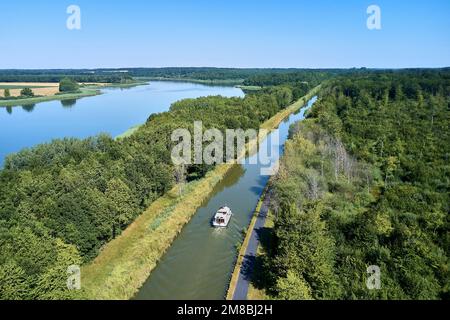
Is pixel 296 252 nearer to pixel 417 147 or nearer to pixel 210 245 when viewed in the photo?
pixel 210 245

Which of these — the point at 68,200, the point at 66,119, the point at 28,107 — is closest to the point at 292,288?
the point at 68,200

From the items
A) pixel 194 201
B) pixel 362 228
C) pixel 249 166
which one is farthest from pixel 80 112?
pixel 362 228

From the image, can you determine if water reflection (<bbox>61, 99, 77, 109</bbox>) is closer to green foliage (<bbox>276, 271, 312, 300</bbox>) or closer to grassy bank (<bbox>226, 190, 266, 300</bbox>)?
grassy bank (<bbox>226, 190, 266, 300</bbox>)

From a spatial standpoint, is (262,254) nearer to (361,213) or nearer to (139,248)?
(361,213)

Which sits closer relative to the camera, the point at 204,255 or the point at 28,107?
the point at 204,255

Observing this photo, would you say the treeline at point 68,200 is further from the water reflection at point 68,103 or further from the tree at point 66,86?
the tree at point 66,86
